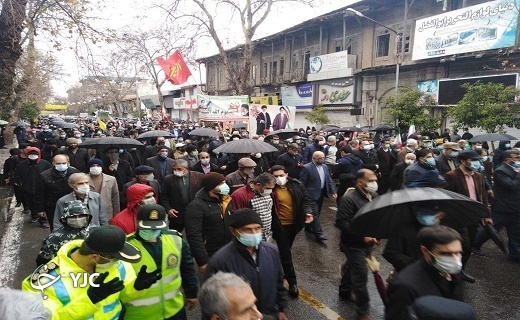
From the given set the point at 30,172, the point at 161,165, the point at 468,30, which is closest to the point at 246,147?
the point at 161,165

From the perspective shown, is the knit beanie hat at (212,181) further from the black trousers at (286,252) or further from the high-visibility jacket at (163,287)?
the black trousers at (286,252)

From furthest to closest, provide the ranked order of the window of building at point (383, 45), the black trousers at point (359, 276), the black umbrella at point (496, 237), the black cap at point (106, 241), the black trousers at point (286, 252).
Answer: the window of building at point (383, 45) < the black umbrella at point (496, 237) < the black trousers at point (286, 252) < the black trousers at point (359, 276) < the black cap at point (106, 241)

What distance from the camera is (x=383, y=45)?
2294 centimetres

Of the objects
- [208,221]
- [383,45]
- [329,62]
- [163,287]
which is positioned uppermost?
[383,45]

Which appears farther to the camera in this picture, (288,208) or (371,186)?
(288,208)

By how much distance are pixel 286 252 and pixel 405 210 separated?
1739mm

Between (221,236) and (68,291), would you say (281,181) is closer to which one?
(221,236)

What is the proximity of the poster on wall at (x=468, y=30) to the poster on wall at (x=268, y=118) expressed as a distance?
7.12m

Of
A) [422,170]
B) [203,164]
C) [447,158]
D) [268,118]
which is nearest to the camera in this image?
[422,170]

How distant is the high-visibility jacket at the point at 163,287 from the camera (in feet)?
8.89

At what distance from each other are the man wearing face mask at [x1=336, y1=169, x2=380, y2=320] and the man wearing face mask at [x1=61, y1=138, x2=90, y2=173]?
20.1 feet

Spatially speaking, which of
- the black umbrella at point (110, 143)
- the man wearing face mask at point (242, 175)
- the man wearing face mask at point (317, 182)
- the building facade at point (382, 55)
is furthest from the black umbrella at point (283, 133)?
the building facade at point (382, 55)

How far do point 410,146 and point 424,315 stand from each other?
27.3 ft

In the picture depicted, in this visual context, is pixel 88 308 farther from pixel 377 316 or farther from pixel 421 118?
pixel 421 118
